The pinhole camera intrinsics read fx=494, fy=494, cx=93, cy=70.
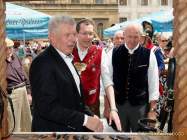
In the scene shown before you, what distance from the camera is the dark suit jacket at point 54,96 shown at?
288 centimetres

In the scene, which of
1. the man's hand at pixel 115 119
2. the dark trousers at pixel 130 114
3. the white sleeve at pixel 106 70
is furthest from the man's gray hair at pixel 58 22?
the dark trousers at pixel 130 114

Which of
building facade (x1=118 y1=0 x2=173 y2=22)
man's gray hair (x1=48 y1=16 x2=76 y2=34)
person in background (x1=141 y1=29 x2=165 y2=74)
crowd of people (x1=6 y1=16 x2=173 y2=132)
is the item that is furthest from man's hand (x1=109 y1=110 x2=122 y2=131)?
building facade (x1=118 y1=0 x2=173 y2=22)

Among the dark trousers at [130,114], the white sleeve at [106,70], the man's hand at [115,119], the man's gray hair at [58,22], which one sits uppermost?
the man's gray hair at [58,22]

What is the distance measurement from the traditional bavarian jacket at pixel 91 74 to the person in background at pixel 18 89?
4.59ft

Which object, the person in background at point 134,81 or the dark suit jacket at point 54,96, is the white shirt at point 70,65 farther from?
the person in background at point 134,81

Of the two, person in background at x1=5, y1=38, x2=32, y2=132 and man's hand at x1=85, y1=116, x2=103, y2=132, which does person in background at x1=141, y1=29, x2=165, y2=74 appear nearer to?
person in background at x1=5, y1=38, x2=32, y2=132

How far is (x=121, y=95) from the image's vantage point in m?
4.45

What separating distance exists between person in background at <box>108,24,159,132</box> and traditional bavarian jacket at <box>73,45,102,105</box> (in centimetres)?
13

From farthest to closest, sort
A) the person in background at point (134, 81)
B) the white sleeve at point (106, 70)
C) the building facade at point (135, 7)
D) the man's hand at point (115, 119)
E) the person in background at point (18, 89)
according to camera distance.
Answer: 1. the building facade at point (135, 7)
2. the person in background at point (18, 89)
3. the person in background at point (134, 81)
4. the white sleeve at point (106, 70)
5. the man's hand at point (115, 119)

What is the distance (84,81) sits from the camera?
4.36 meters

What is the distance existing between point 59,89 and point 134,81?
1.56m

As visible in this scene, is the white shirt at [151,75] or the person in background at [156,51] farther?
the person in background at [156,51]

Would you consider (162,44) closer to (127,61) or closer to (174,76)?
(127,61)

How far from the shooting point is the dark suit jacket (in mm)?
2879
